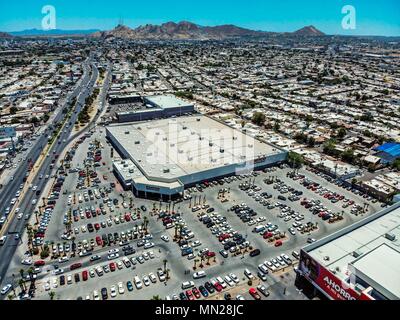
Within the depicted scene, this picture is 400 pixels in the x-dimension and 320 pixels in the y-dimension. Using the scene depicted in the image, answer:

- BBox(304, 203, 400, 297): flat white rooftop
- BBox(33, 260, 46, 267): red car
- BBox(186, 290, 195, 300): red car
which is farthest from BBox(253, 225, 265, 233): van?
BBox(33, 260, 46, 267): red car

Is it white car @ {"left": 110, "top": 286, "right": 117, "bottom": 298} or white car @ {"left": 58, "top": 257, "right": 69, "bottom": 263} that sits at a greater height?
white car @ {"left": 58, "top": 257, "right": 69, "bottom": 263}

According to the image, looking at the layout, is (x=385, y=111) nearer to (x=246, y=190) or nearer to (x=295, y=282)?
(x=246, y=190)

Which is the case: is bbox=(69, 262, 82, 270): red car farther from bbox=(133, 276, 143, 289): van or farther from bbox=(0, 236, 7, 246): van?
bbox=(0, 236, 7, 246): van

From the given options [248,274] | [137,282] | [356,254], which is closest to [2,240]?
[137,282]

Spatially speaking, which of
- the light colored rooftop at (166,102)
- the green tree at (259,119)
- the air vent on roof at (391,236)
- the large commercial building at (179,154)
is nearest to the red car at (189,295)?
the large commercial building at (179,154)

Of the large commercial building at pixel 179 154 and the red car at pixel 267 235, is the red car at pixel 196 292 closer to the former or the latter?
the red car at pixel 267 235

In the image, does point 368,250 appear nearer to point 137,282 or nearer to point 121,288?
point 137,282
